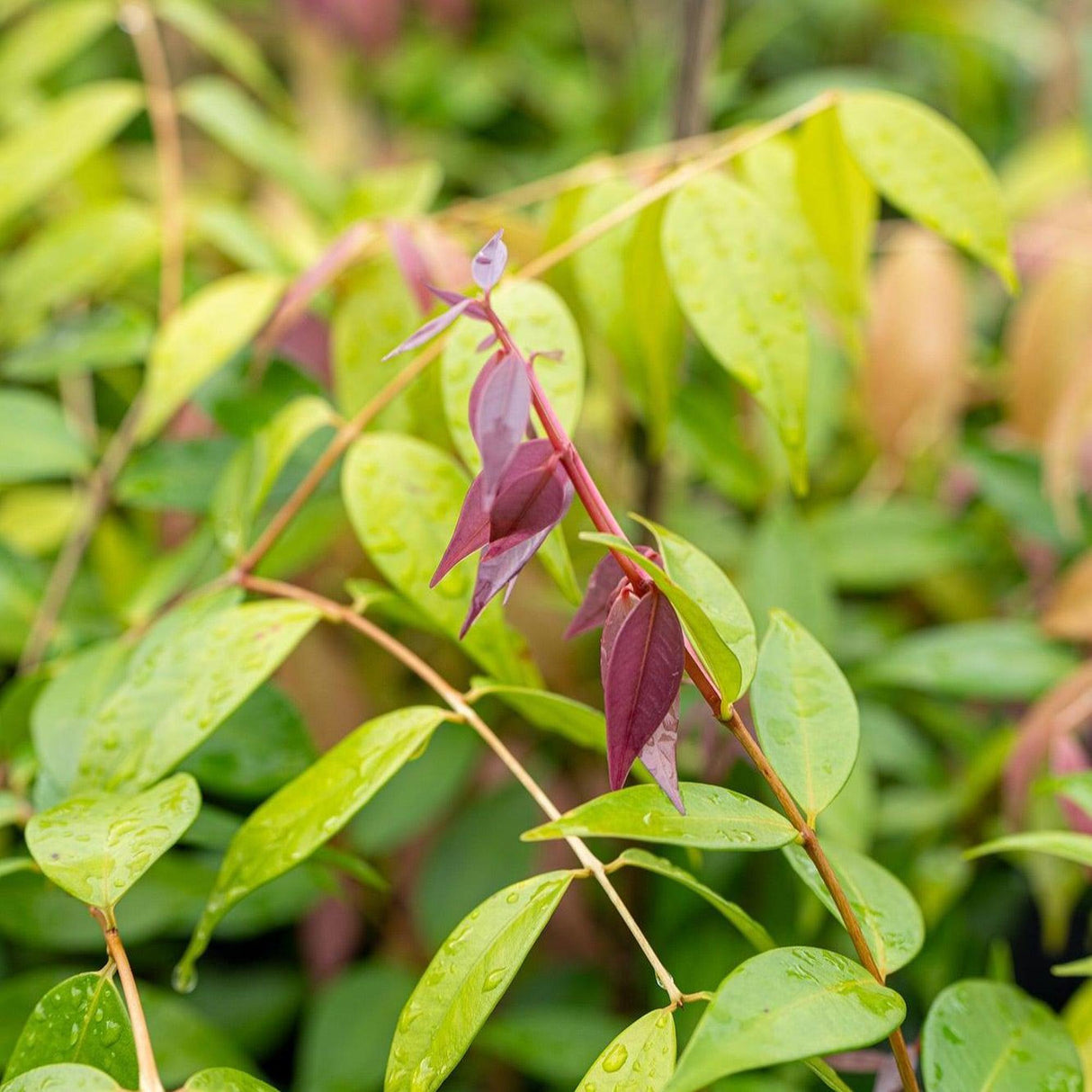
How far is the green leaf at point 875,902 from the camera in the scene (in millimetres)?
316

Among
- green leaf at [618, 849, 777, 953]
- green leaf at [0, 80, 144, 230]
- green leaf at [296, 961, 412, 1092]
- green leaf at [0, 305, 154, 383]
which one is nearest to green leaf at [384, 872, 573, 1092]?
green leaf at [618, 849, 777, 953]

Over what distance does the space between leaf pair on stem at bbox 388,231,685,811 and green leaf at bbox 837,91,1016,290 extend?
0.25 metres

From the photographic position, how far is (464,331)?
0.41 meters

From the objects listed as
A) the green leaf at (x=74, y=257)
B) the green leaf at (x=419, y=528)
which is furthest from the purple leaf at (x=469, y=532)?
the green leaf at (x=74, y=257)

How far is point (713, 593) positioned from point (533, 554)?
0.21ft

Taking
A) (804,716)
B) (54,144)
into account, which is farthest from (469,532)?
(54,144)

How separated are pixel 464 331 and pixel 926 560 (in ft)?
1.26

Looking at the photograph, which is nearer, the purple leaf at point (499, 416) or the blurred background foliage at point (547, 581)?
the purple leaf at point (499, 416)

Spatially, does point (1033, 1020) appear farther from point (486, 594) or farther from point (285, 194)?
point (285, 194)

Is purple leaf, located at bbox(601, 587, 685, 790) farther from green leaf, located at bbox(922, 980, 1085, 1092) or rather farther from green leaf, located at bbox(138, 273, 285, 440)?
green leaf, located at bbox(138, 273, 285, 440)

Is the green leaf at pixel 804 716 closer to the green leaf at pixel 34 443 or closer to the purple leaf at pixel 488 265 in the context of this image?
the purple leaf at pixel 488 265

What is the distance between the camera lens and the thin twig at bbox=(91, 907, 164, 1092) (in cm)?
28

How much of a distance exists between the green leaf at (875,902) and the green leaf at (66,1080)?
0.62 feet

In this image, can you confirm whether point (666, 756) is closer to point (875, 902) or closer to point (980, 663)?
point (875, 902)
